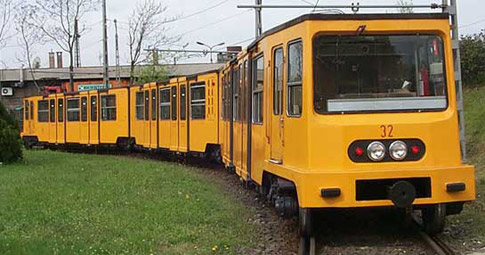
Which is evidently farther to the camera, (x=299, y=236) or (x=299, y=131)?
(x=299, y=236)

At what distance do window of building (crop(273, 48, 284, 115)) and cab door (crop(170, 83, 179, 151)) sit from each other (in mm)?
12414

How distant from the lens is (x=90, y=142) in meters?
29.2

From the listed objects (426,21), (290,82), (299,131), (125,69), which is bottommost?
(299,131)

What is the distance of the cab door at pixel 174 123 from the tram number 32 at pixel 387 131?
45.7 ft

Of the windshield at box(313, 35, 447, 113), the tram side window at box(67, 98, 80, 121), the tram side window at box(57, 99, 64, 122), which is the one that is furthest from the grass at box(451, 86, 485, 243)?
the tram side window at box(57, 99, 64, 122)

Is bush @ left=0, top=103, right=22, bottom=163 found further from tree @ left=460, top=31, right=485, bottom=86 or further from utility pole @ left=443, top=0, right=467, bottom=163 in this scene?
tree @ left=460, top=31, right=485, bottom=86

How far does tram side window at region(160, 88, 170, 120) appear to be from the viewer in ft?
73.5

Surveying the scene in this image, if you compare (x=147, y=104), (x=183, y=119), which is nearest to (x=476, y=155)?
(x=183, y=119)

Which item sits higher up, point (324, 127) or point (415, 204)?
point (324, 127)

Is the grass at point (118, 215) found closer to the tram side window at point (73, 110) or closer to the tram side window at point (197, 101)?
the tram side window at point (197, 101)

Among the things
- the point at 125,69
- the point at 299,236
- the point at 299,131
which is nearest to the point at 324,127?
the point at 299,131

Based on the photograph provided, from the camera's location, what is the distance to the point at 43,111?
33.3 meters

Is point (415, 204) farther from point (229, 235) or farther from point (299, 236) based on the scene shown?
point (229, 235)

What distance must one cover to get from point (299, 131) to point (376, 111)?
907 millimetres
